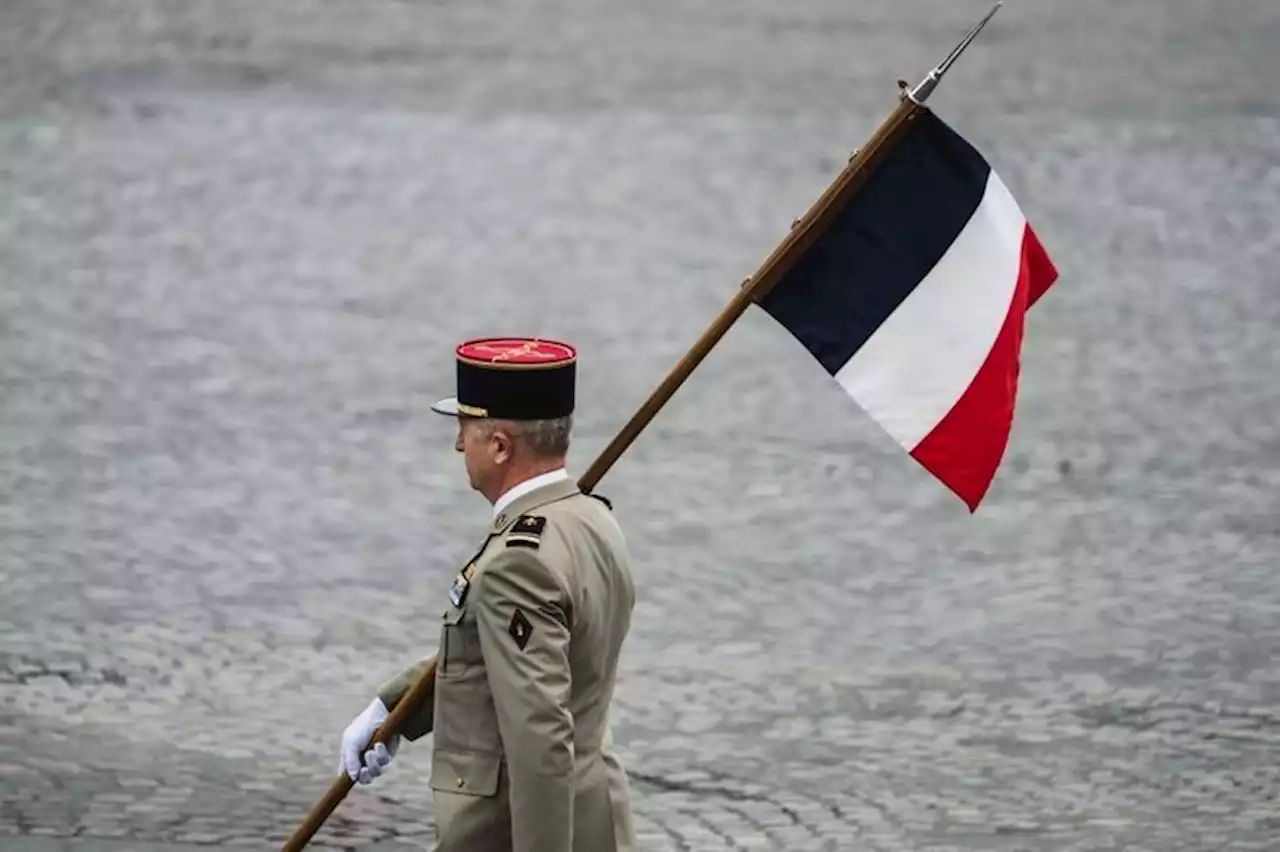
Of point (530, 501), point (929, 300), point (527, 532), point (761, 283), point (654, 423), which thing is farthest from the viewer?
point (654, 423)

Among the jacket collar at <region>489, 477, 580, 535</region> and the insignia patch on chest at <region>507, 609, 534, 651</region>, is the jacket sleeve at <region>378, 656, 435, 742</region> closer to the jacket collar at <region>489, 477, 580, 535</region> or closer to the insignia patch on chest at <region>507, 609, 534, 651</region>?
the jacket collar at <region>489, 477, 580, 535</region>

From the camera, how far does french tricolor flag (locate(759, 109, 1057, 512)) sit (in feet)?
13.9

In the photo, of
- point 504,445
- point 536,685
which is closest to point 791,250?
point 504,445

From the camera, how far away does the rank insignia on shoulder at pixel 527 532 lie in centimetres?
366

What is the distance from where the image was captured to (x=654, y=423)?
8570 mm

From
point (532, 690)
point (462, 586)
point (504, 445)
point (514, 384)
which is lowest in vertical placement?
point (532, 690)

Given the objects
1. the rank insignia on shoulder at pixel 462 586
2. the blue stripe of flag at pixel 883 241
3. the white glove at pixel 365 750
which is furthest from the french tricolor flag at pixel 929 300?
the white glove at pixel 365 750

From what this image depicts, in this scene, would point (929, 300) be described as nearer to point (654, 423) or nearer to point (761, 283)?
point (761, 283)

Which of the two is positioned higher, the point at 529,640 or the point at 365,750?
the point at 529,640

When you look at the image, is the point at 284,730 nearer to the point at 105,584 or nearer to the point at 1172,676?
the point at 105,584

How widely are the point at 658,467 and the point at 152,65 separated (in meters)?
5.68

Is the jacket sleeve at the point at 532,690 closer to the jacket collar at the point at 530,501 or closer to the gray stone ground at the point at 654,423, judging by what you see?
the jacket collar at the point at 530,501

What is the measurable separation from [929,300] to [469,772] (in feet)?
4.71

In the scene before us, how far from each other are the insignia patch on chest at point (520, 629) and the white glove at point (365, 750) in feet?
2.34
